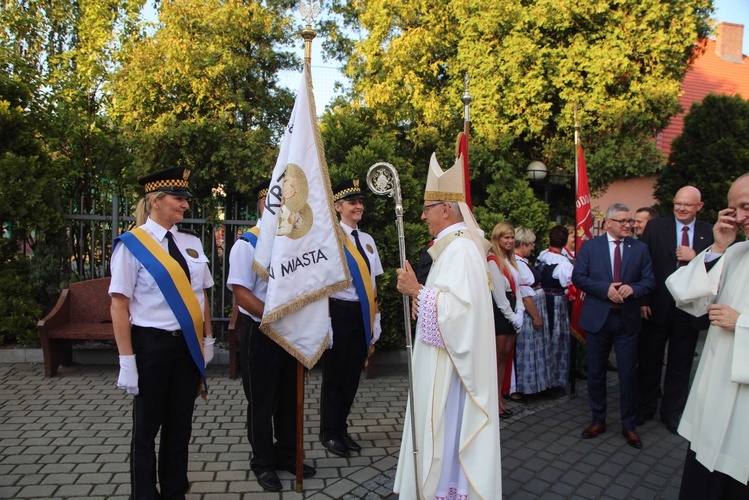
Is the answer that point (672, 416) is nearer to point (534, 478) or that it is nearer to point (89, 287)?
point (534, 478)

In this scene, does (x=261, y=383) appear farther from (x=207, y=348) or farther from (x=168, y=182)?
(x=168, y=182)

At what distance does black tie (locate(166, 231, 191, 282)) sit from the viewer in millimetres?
3295

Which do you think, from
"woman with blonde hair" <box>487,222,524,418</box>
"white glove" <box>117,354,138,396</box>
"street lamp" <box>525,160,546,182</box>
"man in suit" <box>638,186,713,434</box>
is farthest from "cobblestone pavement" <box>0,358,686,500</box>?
"street lamp" <box>525,160,546,182</box>

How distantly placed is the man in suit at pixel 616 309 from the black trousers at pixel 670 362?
468 millimetres

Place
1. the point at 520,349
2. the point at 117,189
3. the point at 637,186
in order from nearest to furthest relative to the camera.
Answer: the point at 520,349
the point at 117,189
the point at 637,186

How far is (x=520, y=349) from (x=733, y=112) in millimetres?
5897

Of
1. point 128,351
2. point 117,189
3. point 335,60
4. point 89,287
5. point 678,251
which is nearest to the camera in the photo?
point 128,351

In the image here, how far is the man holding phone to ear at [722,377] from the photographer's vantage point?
266 centimetres

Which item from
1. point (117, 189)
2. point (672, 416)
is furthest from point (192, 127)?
point (672, 416)

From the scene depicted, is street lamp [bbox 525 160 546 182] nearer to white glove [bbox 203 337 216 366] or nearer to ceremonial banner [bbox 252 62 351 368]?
ceremonial banner [bbox 252 62 351 368]

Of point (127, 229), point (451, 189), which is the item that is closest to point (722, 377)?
point (451, 189)

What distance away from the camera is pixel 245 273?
3777 millimetres

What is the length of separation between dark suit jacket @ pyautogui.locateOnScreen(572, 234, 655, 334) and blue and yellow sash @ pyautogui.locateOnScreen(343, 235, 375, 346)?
2.04 meters

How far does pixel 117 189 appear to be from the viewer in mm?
8141
